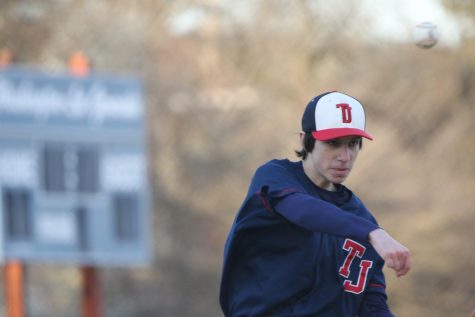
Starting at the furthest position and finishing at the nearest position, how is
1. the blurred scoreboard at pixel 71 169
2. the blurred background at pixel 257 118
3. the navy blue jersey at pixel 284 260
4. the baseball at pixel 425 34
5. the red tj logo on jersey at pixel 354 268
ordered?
the blurred background at pixel 257 118
the blurred scoreboard at pixel 71 169
the baseball at pixel 425 34
the red tj logo on jersey at pixel 354 268
the navy blue jersey at pixel 284 260

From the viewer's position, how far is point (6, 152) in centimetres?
1476

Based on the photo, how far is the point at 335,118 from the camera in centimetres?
509

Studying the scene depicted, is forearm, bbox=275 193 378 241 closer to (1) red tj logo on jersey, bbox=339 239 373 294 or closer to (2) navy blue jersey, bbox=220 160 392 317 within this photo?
(2) navy blue jersey, bbox=220 160 392 317

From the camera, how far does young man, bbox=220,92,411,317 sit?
511cm

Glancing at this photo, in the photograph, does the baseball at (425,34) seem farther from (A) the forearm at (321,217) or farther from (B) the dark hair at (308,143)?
(A) the forearm at (321,217)

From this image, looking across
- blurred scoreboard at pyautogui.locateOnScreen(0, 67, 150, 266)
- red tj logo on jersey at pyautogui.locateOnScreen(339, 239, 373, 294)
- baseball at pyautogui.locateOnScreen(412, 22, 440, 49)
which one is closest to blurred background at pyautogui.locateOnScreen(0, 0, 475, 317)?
blurred scoreboard at pyautogui.locateOnScreen(0, 67, 150, 266)

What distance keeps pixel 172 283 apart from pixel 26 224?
28.5ft

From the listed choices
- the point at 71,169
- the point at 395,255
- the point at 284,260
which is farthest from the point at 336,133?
the point at 71,169

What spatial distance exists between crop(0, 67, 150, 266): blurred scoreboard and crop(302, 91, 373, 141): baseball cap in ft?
32.3

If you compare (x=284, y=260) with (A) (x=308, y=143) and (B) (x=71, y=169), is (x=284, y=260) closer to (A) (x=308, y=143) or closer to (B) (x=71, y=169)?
(A) (x=308, y=143)

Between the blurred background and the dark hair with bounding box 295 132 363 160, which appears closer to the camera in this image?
the dark hair with bounding box 295 132 363 160

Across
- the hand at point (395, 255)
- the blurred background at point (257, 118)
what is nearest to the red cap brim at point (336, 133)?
the hand at point (395, 255)

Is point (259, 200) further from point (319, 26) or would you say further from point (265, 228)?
point (319, 26)

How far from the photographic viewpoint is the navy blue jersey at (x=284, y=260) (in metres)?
5.18
